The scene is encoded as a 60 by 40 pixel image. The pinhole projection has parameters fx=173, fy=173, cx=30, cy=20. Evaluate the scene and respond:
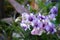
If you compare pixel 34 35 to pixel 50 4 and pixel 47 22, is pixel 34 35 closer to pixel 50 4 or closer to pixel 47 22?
pixel 47 22

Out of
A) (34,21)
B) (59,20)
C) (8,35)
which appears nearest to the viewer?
(34,21)

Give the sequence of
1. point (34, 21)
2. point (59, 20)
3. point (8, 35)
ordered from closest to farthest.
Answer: point (34, 21) → point (59, 20) → point (8, 35)

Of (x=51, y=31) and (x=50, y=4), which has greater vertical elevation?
(x=50, y=4)

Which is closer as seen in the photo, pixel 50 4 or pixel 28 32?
pixel 28 32

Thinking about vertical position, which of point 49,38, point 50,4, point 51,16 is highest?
point 50,4

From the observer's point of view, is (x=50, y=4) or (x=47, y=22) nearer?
(x=47, y=22)

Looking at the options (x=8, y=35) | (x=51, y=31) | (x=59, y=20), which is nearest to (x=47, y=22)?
(x=51, y=31)

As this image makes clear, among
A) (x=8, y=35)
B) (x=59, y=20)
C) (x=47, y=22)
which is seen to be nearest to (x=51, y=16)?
(x=47, y=22)

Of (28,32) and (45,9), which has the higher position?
(45,9)

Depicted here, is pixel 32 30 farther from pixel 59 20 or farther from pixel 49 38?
pixel 59 20
